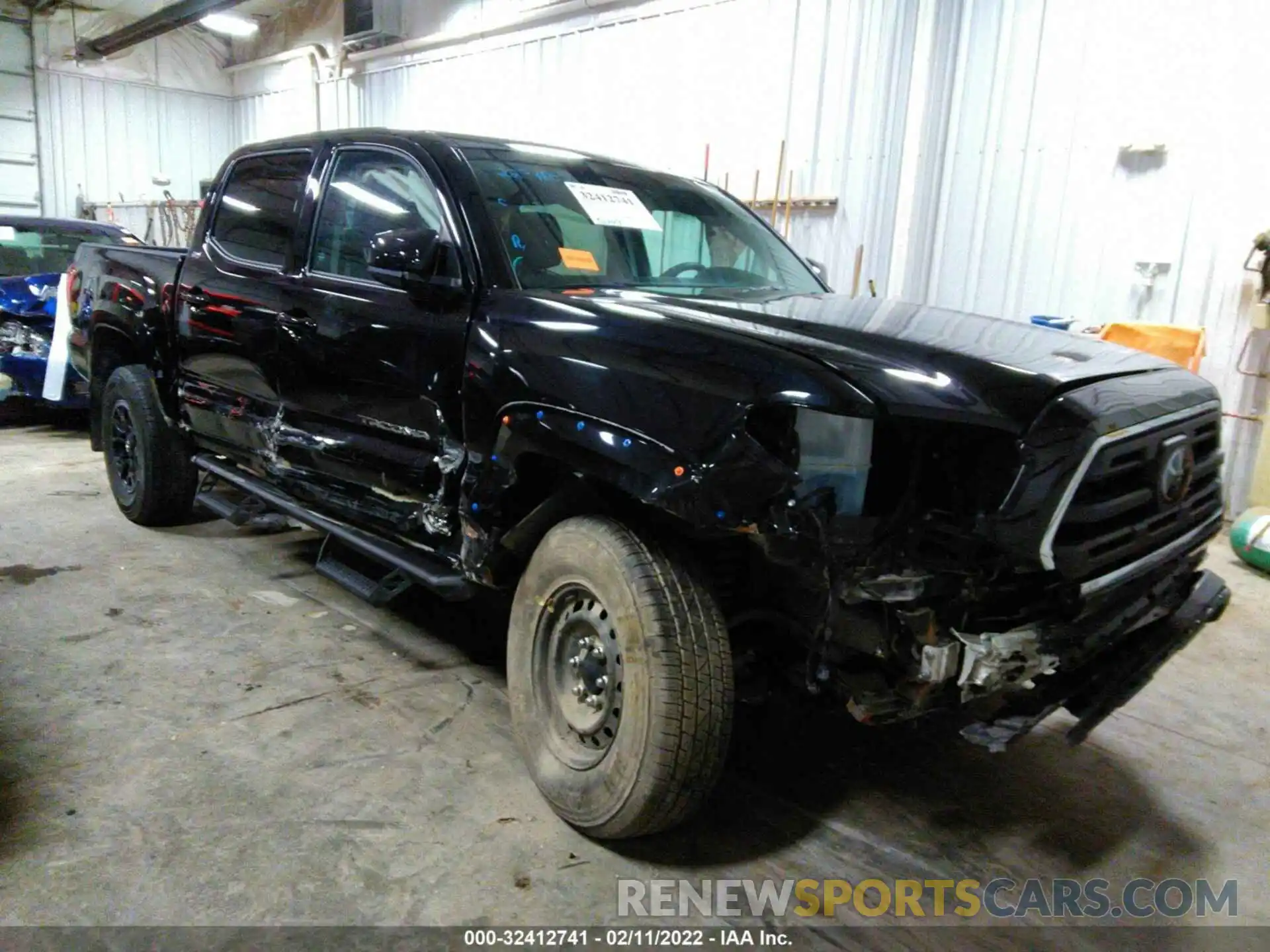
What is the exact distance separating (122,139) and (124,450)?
39.9 feet

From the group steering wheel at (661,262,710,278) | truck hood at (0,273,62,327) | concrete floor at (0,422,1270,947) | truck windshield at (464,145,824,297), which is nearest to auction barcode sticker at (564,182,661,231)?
truck windshield at (464,145,824,297)

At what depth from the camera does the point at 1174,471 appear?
213 cm

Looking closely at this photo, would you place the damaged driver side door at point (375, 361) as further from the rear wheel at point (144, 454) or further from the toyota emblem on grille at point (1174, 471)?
the toyota emblem on grille at point (1174, 471)

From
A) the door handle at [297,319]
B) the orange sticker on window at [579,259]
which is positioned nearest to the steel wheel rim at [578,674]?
the orange sticker on window at [579,259]

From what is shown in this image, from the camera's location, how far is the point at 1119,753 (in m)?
2.89

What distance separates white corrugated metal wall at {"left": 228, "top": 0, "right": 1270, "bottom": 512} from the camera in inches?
210

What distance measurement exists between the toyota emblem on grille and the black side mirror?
73.8 inches

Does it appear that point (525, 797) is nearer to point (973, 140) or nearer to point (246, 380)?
point (246, 380)

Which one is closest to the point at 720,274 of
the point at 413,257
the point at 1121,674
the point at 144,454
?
the point at 413,257

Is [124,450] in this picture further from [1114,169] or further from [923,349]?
[1114,169]

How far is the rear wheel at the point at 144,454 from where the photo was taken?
427cm

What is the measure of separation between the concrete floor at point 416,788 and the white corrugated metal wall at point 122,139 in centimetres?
1270

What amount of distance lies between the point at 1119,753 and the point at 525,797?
1905mm

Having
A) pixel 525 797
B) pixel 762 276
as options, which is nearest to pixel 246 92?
pixel 762 276
